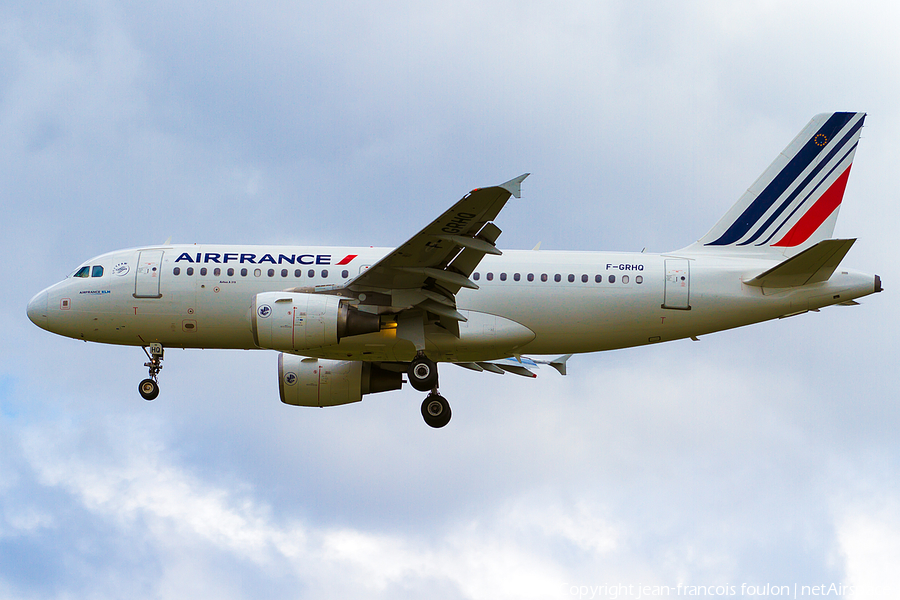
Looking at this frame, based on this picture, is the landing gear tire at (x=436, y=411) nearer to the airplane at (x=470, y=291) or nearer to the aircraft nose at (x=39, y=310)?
the airplane at (x=470, y=291)

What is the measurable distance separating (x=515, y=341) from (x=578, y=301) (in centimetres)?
222

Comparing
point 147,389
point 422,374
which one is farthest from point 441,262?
point 147,389

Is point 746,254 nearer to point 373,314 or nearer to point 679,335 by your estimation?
point 679,335

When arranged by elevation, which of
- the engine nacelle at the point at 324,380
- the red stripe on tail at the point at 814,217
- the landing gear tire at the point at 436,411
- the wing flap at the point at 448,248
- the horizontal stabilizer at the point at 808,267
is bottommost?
the landing gear tire at the point at 436,411

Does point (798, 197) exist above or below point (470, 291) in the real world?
above

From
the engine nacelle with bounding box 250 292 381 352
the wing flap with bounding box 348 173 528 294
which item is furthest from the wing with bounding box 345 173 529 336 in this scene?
the engine nacelle with bounding box 250 292 381 352

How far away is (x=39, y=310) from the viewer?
34156 mm

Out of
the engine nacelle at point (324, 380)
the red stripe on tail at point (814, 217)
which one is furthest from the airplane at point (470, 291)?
the engine nacelle at point (324, 380)

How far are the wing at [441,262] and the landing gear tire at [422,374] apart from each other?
4.24 ft

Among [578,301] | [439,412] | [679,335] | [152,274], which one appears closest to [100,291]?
[152,274]

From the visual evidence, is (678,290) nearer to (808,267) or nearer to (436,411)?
(808,267)

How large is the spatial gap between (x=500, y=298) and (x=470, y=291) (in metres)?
0.91

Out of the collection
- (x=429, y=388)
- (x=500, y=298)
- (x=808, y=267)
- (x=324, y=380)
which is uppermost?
(x=808, y=267)

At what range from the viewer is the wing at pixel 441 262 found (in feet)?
89.6
